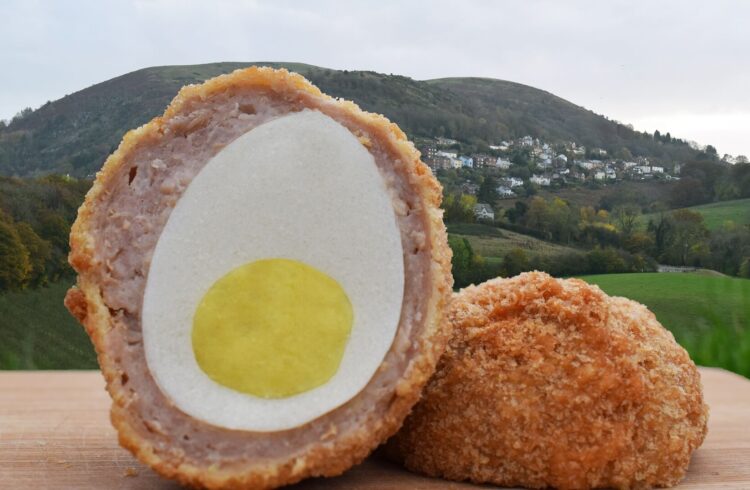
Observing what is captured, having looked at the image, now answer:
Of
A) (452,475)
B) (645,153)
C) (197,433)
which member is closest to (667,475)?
(452,475)

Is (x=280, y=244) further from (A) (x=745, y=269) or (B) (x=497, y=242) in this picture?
(A) (x=745, y=269)

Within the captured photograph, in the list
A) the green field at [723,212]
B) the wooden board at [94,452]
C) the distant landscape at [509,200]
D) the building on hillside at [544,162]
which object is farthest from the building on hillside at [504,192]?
the wooden board at [94,452]

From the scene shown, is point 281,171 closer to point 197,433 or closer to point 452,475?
point 197,433

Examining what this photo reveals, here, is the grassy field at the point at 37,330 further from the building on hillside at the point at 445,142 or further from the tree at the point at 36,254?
the building on hillside at the point at 445,142

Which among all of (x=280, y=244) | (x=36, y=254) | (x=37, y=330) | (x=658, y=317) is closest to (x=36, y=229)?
(x=36, y=254)

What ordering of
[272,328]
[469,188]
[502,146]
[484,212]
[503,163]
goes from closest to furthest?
[272,328]
[469,188]
[484,212]
[503,163]
[502,146]

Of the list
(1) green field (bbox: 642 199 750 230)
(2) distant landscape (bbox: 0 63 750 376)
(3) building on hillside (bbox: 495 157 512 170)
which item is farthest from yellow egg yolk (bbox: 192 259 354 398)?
(1) green field (bbox: 642 199 750 230)
